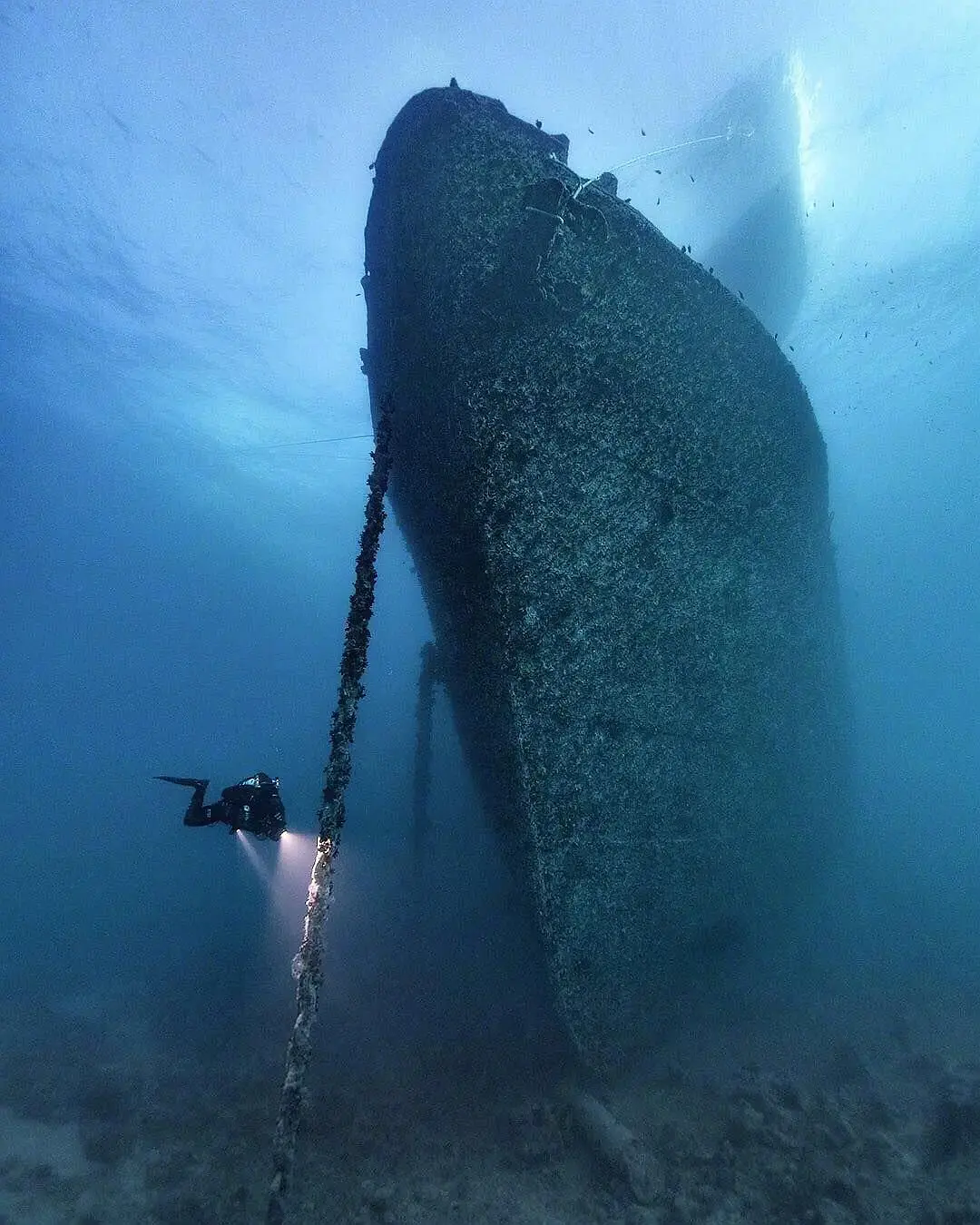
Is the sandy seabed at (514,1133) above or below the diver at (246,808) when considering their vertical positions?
below

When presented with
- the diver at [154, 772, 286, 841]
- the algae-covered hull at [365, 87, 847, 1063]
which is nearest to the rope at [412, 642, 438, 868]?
the algae-covered hull at [365, 87, 847, 1063]

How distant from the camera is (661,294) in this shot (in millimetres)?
4789

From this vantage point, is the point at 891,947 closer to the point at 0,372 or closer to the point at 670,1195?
the point at 670,1195

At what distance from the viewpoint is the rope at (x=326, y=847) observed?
391 centimetres

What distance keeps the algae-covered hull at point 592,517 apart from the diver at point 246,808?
96.0 inches

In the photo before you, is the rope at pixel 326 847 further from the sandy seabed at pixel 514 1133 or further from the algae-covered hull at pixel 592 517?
the sandy seabed at pixel 514 1133

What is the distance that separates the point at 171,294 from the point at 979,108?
25.0 meters

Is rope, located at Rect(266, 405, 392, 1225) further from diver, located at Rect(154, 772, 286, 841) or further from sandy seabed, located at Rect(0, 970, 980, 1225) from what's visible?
sandy seabed, located at Rect(0, 970, 980, 1225)

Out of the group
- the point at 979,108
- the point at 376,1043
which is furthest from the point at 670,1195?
the point at 979,108

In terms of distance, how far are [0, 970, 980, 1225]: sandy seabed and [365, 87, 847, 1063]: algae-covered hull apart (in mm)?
1161

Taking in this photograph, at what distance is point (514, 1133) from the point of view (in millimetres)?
5930

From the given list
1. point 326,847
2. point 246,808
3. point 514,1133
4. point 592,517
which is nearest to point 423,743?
point 246,808

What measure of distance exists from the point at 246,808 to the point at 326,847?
2036 mm

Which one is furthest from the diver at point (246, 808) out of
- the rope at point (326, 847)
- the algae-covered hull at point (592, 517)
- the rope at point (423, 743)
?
the rope at point (423, 743)
